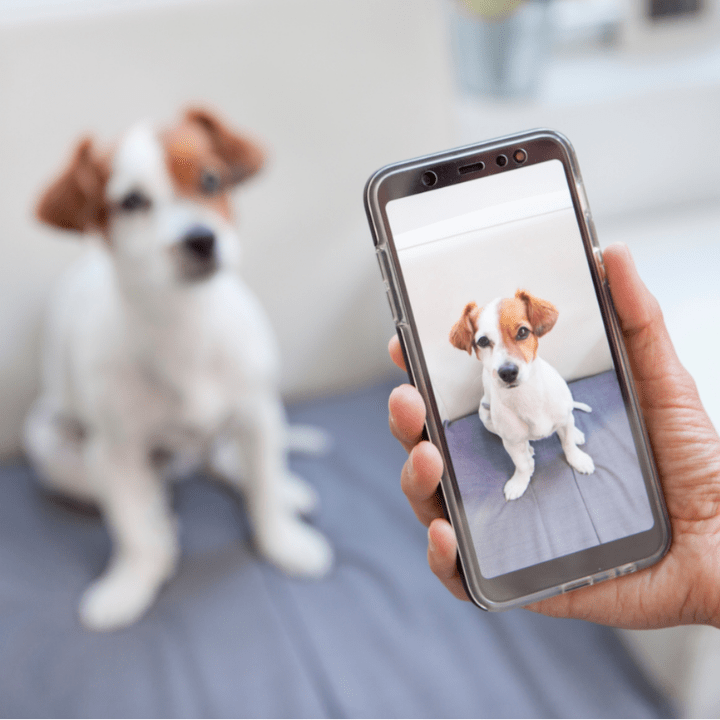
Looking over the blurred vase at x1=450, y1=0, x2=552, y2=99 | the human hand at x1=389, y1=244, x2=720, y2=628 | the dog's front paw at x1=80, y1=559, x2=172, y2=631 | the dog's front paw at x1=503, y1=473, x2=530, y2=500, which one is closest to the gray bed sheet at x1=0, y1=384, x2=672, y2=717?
the dog's front paw at x1=80, y1=559, x2=172, y2=631

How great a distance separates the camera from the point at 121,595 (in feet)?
2.86

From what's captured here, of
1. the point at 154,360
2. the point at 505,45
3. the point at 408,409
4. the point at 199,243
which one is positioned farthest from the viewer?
the point at 505,45

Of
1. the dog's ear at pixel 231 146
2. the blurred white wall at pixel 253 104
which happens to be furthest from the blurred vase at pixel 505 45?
the dog's ear at pixel 231 146

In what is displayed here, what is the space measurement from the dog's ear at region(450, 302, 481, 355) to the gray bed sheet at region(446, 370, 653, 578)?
6cm

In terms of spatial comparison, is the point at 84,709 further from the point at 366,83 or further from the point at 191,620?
the point at 366,83

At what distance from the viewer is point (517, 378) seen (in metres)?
0.49

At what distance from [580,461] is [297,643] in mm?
517

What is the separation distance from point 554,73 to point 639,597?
3.56 ft

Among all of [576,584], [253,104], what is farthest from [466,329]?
[253,104]

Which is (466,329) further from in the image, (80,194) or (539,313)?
(80,194)

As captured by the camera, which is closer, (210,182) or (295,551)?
(210,182)

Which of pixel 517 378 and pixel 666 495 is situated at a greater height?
pixel 517 378

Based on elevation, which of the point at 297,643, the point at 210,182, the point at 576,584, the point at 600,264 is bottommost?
the point at 297,643

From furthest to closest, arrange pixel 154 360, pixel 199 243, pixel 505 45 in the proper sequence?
1. pixel 505 45
2. pixel 154 360
3. pixel 199 243
